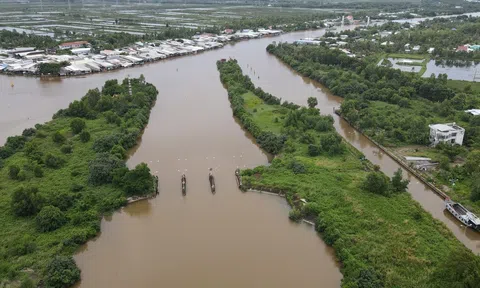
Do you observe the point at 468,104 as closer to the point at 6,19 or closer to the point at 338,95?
the point at 338,95

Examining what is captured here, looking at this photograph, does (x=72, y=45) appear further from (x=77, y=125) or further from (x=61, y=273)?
(x=61, y=273)

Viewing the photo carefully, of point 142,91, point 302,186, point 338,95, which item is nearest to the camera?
point 302,186

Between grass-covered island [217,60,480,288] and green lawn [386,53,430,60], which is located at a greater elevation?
green lawn [386,53,430,60]

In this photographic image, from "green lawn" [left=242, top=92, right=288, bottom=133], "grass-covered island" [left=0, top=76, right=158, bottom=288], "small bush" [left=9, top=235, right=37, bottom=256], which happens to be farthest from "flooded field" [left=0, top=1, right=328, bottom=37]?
"small bush" [left=9, top=235, right=37, bottom=256]

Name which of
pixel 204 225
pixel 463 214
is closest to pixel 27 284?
pixel 204 225

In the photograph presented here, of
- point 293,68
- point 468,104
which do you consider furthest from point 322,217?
point 293,68

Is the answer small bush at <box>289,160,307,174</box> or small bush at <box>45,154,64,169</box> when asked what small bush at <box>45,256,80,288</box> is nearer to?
small bush at <box>45,154,64,169</box>
